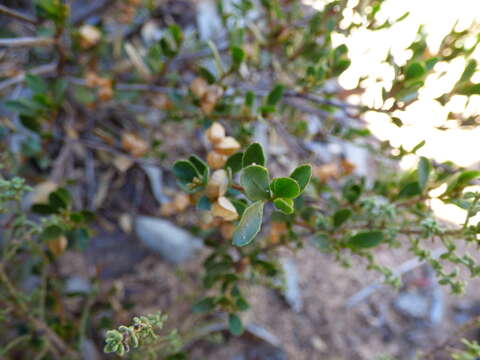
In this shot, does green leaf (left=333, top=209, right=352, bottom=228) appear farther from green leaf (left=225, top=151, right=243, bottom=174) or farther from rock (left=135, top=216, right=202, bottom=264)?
Answer: rock (left=135, top=216, right=202, bottom=264)

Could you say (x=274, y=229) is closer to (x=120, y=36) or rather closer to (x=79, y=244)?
(x=79, y=244)

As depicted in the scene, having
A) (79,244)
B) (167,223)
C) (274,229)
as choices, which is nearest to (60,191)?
(79,244)

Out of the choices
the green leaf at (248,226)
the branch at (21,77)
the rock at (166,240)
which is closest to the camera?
the green leaf at (248,226)

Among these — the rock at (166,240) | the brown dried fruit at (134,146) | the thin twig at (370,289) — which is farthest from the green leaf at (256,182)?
the thin twig at (370,289)

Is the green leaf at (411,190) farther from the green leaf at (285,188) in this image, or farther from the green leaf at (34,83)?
the green leaf at (34,83)

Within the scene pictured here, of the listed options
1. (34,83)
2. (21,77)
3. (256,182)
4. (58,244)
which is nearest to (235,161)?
(256,182)
